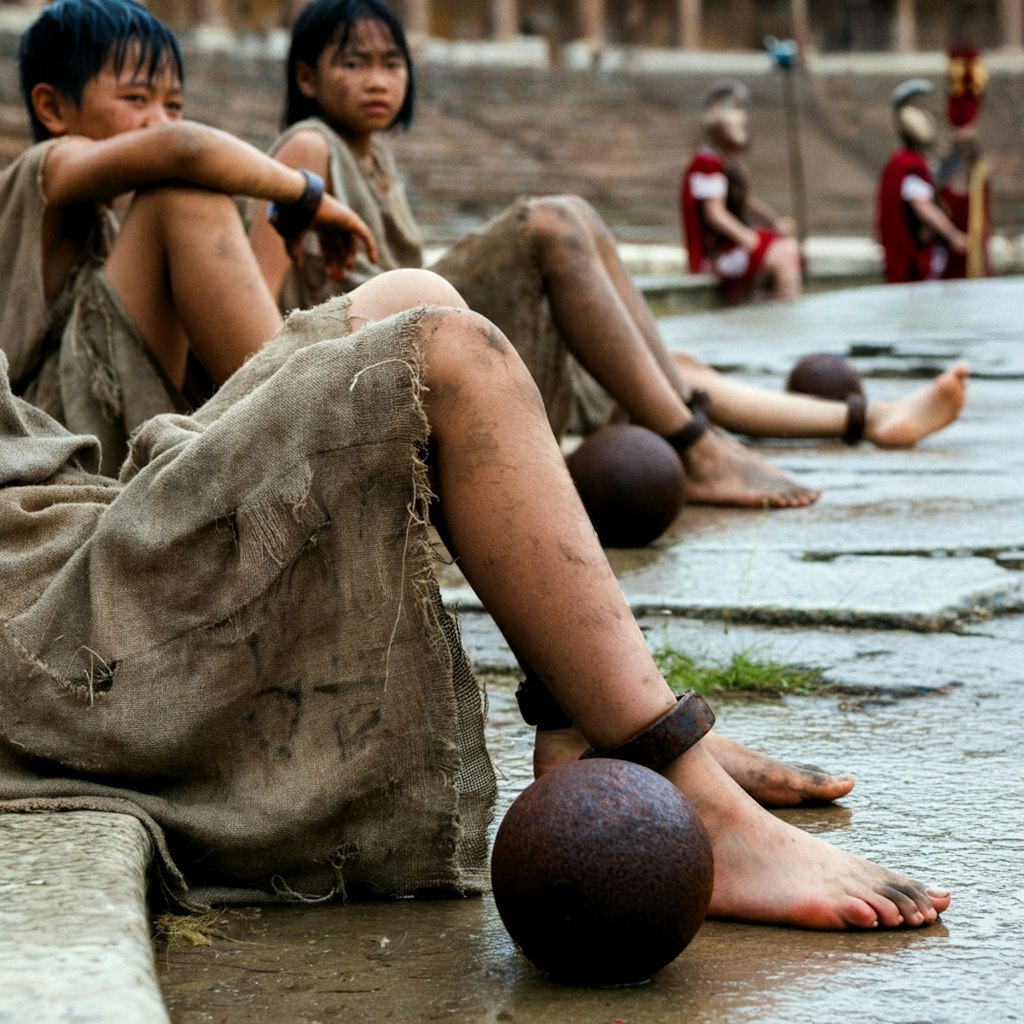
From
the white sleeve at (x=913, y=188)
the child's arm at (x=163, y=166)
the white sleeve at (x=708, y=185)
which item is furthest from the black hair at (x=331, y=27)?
the white sleeve at (x=913, y=188)

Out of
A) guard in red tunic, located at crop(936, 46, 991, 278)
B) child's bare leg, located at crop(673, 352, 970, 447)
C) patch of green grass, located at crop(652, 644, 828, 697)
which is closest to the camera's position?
patch of green grass, located at crop(652, 644, 828, 697)

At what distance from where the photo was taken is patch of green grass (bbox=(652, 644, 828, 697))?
2859 millimetres

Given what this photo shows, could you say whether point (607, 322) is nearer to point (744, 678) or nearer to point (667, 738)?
point (744, 678)

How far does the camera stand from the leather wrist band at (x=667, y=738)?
6.20ft

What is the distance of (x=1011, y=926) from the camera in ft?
5.99

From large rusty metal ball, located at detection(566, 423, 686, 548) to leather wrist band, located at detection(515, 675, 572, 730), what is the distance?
1.63m

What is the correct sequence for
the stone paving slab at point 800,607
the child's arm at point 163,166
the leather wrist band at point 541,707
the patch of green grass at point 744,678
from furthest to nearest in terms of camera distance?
1. the child's arm at point 163,166
2. the patch of green grass at point 744,678
3. the leather wrist band at point 541,707
4. the stone paving slab at point 800,607

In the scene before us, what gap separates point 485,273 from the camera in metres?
4.05

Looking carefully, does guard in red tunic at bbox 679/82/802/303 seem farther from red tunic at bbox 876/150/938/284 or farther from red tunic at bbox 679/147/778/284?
red tunic at bbox 876/150/938/284

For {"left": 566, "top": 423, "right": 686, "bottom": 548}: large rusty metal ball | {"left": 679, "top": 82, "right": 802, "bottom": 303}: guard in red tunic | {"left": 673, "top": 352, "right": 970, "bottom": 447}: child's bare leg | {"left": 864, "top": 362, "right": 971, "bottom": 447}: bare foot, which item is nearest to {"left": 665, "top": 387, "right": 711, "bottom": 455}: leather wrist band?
{"left": 566, "top": 423, "right": 686, "bottom": 548}: large rusty metal ball

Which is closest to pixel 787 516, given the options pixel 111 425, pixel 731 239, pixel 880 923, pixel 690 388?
pixel 690 388

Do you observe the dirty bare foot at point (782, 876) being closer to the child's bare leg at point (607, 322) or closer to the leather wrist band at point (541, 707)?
the leather wrist band at point (541, 707)

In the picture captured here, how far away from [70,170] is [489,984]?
1.91 m

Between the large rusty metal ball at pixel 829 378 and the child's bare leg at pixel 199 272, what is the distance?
283 centimetres
